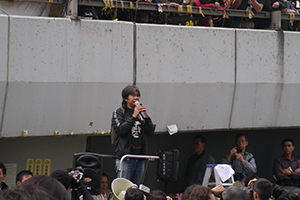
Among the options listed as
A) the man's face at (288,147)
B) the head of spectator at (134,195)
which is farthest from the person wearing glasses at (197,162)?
the head of spectator at (134,195)

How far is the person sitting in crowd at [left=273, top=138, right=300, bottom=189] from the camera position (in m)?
6.98

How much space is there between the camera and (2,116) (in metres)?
5.17

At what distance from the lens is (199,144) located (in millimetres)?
7059

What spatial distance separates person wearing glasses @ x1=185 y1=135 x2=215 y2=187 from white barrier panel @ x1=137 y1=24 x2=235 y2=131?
607 millimetres

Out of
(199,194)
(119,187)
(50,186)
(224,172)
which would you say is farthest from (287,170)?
(50,186)

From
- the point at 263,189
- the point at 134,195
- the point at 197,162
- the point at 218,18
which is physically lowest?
the point at 197,162

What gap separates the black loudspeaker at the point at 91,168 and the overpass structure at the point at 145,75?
176 centimetres

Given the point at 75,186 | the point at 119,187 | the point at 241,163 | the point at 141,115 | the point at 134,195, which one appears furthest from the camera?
the point at 241,163

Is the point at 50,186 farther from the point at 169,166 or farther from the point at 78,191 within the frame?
the point at 169,166

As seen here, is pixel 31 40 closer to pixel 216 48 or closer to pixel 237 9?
pixel 216 48

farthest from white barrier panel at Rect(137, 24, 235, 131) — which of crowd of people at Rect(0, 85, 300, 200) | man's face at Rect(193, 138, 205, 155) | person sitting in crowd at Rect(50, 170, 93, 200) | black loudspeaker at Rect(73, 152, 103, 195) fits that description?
person sitting in crowd at Rect(50, 170, 93, 200)

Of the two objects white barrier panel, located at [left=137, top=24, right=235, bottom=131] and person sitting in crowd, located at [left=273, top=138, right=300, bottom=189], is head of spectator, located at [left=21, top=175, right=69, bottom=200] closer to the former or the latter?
white barrier panel, located at [left=137, top=24, right=235, bottom=131]

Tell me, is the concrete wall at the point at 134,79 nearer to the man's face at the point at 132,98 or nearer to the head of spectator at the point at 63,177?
the man's face at the point at 132,98

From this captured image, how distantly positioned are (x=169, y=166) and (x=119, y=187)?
0.65m
